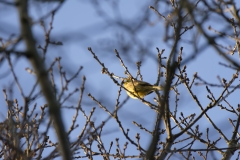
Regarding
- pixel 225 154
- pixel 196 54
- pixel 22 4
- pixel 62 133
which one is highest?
pixel 225 154

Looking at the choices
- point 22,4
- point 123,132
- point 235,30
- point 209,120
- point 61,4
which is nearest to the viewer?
point 22,4

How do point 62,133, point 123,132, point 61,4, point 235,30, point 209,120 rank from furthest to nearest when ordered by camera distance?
point 235,30, point 209,120, point 123,132, point 61,4, point 62,133

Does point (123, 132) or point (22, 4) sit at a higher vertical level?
point (123, 132)

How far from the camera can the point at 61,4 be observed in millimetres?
2832

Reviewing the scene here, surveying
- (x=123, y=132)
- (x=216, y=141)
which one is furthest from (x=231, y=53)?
(x=123, y=132)

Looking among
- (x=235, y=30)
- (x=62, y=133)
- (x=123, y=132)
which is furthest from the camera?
(x=235, y=30)

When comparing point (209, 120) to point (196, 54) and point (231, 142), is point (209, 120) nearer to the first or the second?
point (231, 142)

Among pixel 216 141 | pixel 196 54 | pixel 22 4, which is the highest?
pixel 216 141

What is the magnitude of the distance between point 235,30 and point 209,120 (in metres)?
1.43

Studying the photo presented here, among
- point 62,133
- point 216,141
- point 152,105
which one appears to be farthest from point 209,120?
point 62,133

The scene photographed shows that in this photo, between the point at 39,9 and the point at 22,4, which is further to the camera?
the point at 39,9

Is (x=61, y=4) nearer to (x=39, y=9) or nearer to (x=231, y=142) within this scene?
(x=39, y=9)

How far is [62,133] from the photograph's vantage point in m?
2.11

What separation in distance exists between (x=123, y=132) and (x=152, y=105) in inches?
23.1
